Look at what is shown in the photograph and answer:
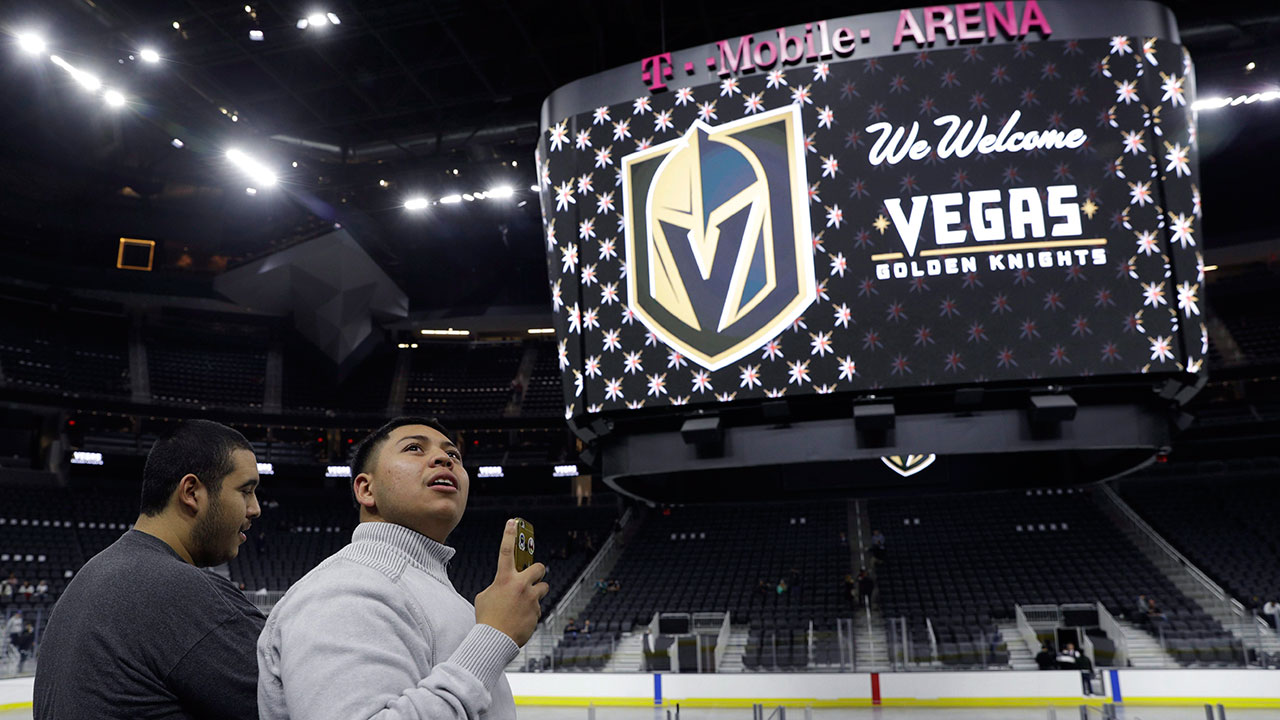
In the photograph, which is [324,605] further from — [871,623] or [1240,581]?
[1240,581]

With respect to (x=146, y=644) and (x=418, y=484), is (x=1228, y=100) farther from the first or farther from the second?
(x=146, y=644)

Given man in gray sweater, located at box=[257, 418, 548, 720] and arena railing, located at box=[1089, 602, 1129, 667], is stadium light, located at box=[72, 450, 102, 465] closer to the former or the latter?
arena railing, located at box=[1089, 602, 1129, 667]

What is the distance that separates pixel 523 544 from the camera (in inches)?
79.7

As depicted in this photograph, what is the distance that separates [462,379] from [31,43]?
2207cm

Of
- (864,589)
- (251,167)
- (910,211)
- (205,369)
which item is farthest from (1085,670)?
(205,369)

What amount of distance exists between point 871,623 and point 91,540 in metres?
22.6

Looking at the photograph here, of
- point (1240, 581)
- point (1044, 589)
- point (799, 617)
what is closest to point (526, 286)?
point (799, 617)

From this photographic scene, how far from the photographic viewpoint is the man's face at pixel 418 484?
222 centimetres

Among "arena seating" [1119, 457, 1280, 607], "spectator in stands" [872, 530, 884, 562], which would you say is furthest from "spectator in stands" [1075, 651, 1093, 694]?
"spectator in stands" [872, 530, 884, 562]

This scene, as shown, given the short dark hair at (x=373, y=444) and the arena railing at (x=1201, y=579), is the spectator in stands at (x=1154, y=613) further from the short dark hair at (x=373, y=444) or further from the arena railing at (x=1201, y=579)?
the short dark hair at (x=373, y=444)

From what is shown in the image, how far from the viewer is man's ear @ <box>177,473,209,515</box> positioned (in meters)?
2.71

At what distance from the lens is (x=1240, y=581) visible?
2211 centimetres

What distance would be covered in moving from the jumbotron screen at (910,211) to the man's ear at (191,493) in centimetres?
762

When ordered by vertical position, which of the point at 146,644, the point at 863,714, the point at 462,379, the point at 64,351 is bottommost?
the point at 863,714
